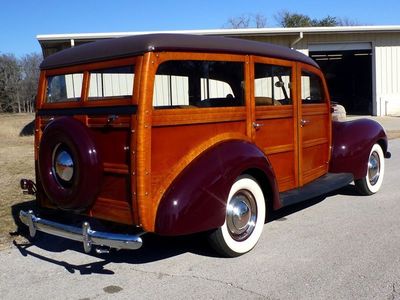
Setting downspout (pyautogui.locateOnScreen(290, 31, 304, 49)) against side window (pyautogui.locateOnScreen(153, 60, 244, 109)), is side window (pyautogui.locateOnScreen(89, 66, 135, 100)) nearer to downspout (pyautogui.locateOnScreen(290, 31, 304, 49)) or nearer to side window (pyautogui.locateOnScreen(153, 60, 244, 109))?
side window (pyautogui.locateOnScreen(153, 60, 244, 109))

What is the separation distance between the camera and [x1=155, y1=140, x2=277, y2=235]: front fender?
3.96m

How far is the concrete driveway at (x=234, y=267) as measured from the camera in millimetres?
3836

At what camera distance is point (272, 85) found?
533cm

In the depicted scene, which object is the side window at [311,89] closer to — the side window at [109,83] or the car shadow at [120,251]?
the car shadow at [120,251]

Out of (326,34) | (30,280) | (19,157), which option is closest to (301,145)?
(30,280)

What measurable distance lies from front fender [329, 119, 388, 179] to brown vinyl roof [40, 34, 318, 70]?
1876 mm

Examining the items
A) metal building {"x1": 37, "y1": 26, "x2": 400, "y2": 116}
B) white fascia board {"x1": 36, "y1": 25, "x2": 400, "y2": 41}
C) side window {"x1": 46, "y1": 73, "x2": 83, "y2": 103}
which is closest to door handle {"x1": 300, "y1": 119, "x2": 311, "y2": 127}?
side window {"x1": 46, "y1": 73, "x2": 83, "y2": 103}

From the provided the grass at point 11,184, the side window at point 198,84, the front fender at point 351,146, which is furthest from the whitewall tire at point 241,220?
the grass at point 11,184

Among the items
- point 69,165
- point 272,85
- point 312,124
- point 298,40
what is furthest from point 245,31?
point 69,165

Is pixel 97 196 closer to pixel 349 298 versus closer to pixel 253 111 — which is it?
pixel 253 111

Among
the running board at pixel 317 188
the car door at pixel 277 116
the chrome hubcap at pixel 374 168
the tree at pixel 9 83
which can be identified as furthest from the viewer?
the tree at pixel 9 83

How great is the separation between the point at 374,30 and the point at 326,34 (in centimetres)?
221

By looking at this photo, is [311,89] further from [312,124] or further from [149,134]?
[149,134]

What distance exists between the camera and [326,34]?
22.8 metres
